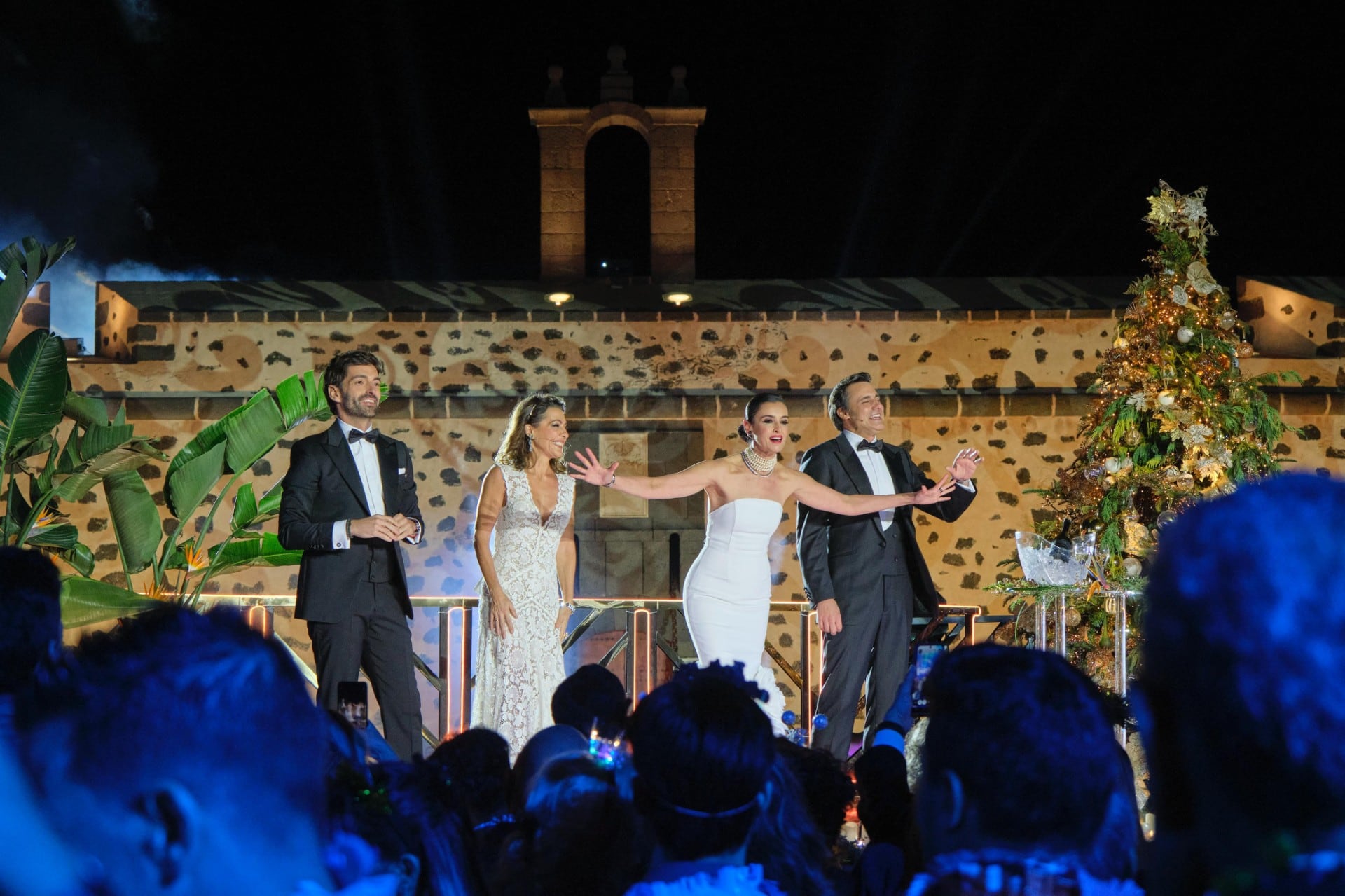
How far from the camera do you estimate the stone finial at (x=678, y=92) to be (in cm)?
1166

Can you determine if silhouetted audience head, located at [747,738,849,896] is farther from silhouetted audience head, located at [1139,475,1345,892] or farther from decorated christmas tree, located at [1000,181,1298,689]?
decorated christmas tree, located at [1000,181,1298,689]

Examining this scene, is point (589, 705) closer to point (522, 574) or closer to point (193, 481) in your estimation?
point (522, 574)

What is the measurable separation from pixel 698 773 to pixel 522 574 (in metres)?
4.49

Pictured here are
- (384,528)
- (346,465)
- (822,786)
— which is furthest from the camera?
(346,465)

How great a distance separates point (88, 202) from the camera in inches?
658

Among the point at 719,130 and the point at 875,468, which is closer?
the point at 875,468

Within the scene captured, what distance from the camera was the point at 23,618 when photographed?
2.03 metres

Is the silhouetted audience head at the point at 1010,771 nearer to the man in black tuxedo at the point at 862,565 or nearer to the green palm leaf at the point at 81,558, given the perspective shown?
the man in black tuxedo at the point at 862,565

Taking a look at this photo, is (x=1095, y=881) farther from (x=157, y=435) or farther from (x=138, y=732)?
(x=157, y=435)

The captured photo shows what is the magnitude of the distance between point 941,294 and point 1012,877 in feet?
35.5

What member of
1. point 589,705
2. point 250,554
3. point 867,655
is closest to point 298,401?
point 250,554

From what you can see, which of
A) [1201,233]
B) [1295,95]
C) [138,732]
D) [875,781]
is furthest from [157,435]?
[1295,95]

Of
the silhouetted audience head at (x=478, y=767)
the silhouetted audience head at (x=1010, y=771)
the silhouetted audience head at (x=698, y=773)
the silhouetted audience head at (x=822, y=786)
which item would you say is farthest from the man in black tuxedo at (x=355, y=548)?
the silhouetted audience head at (x=1010, y=771)

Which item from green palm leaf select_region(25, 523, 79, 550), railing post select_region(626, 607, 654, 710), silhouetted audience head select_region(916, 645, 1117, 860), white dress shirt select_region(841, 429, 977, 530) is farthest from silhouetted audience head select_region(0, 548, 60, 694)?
railing post select_region(626, 607, 654, 710)
